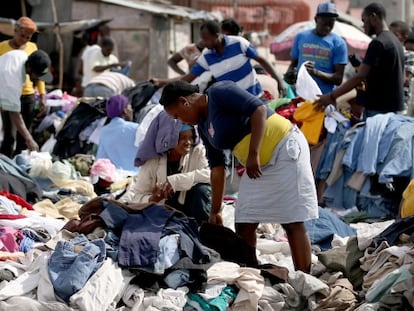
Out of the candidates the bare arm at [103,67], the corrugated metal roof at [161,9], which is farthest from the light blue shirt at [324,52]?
the corrugated metal roof at [161,9]

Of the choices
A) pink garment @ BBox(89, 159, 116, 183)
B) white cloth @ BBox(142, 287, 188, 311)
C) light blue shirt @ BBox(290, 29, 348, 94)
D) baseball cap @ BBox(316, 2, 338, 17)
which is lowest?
pink garment @ BBox(89, 159, 116, 183)

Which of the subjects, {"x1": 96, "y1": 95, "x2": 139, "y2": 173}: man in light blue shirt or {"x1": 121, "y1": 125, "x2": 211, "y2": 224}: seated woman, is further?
{"x1": 96, "y1": 95, "x2": 139, "y2": 173}: man in light blue shirt

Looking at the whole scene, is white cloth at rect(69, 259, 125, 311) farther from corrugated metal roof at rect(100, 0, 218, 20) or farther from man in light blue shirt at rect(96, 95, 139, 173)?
corrugated metal roof at rect(100, 0, 218, 20)

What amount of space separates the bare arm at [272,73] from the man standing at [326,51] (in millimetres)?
343

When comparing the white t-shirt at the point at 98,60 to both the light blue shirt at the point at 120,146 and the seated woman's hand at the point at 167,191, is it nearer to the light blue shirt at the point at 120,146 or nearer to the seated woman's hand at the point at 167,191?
the light blue shirt at the point at 120,146

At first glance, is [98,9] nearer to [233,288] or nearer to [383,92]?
[383,92]

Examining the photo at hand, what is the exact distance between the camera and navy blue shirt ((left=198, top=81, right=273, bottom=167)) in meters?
5.61

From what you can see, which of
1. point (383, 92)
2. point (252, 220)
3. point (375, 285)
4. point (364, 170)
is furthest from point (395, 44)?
point (375, 285)

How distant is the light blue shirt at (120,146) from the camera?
9711mm

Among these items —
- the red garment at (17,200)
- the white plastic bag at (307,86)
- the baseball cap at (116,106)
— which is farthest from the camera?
the baseball cap at (116,106)

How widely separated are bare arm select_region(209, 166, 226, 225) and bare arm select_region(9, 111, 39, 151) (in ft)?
13.0

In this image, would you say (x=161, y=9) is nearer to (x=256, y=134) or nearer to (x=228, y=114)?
(x=228, y=114)

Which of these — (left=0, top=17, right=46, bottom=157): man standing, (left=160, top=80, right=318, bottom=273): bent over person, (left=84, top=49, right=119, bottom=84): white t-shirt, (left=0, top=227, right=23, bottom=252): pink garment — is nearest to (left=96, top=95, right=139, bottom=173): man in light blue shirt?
(left=0, top=17, right=46, bottom=157): man standing

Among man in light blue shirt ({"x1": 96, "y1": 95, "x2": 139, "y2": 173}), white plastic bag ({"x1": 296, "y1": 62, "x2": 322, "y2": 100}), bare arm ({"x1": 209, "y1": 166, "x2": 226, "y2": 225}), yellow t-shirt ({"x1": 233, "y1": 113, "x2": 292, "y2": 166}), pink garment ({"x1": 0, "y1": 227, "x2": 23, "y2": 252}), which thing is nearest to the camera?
yellow t-shirt ({"x1": 233, "y1": 113, "x2": 292, "y2": 166})
